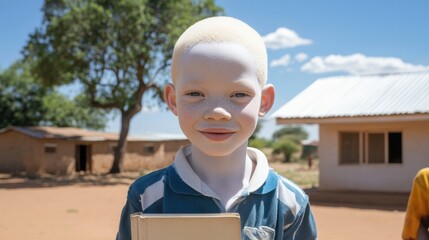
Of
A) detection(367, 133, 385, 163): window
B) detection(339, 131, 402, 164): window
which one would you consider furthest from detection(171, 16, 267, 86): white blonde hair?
detection(367, 133, 385, 163): window

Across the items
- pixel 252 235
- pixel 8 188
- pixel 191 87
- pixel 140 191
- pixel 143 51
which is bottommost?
pixel 8 188

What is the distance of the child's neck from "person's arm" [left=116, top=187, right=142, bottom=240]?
23cm

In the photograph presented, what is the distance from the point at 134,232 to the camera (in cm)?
127

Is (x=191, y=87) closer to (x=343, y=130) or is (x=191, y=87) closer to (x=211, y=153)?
(x=211, y=153)

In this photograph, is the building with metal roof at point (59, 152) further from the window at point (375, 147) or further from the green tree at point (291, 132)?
the green tree at point (291, 132)

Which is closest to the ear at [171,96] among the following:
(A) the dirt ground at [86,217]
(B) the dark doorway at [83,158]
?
(A) the dirt ground at [86,217]

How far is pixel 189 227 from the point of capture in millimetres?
1230

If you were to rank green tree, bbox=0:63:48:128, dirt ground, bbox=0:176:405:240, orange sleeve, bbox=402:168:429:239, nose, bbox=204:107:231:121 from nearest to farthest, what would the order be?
nose, bbox=204:107:231:121 < orange sleeve, bbox=402:168:429:239 < dirt ground, bbox=0:176:405:240 < green tree, bbox=0:63:48:128

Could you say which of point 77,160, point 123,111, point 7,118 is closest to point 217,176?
point 123,111

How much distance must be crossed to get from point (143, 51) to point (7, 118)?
15.4 metres

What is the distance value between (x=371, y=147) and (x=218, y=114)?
41.1 feet

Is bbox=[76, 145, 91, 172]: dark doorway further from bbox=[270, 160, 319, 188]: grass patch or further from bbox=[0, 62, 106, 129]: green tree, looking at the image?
bbox=[270, 160, 319, 188]: grass patch

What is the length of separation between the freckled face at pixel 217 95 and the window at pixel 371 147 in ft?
40.1

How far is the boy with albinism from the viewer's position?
1.57 m
